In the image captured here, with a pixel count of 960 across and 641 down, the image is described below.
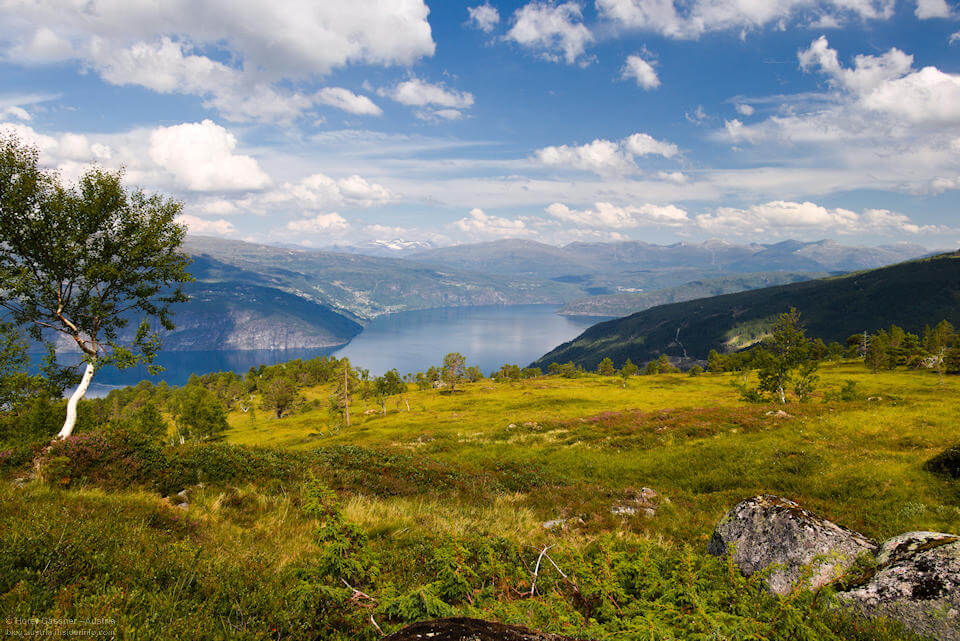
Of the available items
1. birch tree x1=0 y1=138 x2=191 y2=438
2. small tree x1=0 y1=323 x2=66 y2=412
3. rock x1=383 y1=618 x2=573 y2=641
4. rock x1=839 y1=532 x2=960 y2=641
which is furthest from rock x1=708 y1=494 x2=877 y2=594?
small tree x1=0 y1=323 x2=66 y2=412

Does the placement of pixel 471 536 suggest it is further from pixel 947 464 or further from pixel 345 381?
pixel 345 381

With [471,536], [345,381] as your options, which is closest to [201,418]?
[345,381]

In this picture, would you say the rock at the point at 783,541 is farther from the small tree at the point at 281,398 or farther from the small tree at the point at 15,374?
the small tree at the point at 281,398

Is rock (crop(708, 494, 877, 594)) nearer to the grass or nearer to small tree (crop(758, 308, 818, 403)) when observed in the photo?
the grass

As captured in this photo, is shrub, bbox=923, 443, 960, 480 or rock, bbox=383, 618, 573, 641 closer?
rock, bbox=383, 618, 573, 641

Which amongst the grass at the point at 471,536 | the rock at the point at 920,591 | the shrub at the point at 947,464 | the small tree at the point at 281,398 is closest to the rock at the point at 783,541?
the rock at the point at 920,591

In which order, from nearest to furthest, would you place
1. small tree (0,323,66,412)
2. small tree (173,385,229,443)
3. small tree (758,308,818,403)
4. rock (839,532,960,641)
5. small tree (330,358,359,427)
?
1. rock (839,532,960,641)
2. small tree (0,323,66,412)
3. small tree (758,308,818,403)
4. small tree (330,358,359,427)
5. small tree (173,385,229,443)

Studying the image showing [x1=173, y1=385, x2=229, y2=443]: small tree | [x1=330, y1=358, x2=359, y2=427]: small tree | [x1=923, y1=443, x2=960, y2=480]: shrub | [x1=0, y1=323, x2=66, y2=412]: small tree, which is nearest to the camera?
[x1=923, y1=443, x2=960, y2=480]: shrub

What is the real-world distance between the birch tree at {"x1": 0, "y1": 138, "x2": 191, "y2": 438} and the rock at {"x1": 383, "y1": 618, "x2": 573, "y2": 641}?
638 inches

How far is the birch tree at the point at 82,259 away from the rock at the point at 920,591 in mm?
21008

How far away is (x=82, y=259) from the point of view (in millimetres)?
15977

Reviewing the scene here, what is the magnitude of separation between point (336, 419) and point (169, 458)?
7565 centimetres

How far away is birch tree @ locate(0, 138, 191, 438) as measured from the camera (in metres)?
14.9

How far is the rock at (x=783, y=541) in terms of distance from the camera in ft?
25.8
